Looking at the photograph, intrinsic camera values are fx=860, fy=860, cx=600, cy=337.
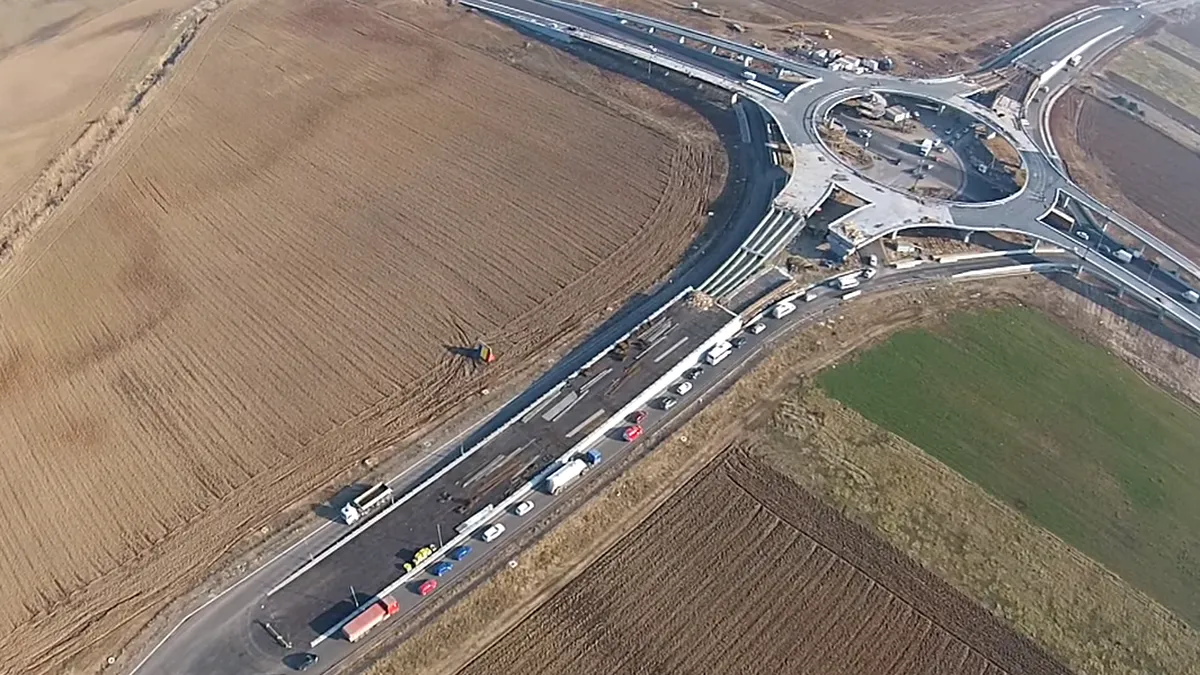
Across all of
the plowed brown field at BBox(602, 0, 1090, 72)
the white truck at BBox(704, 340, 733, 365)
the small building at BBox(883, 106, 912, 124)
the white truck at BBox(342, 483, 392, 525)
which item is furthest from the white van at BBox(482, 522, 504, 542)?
the plowed brown field at BBox(602, 0, 1090, 72)

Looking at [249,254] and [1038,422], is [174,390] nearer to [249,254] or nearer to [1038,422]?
[249,254]

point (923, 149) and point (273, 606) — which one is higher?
point (923, 149)

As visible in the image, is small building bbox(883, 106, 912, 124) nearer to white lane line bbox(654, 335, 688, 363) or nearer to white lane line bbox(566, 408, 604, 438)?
white lane line bbox(654, 335, 688, 363)

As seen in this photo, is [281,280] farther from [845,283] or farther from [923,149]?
[923,149]

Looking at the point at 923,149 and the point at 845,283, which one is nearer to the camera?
the point at 845,283

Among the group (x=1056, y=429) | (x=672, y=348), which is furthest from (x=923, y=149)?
(x=672, y=348)
